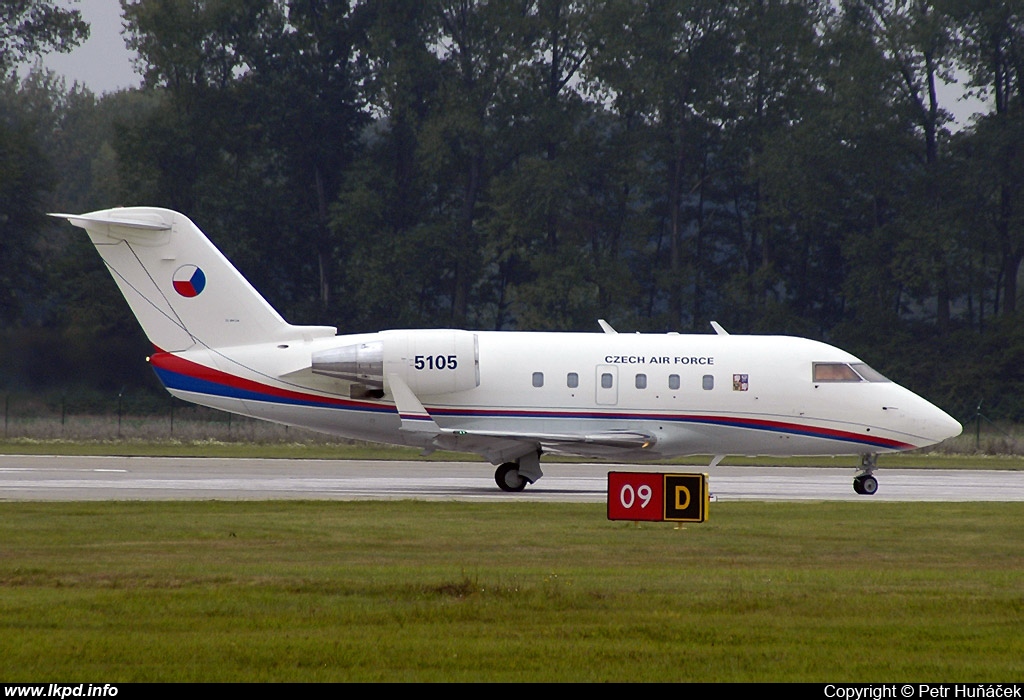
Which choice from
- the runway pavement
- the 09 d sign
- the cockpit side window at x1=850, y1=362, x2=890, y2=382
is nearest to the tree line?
the runway pavement

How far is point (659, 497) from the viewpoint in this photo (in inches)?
693

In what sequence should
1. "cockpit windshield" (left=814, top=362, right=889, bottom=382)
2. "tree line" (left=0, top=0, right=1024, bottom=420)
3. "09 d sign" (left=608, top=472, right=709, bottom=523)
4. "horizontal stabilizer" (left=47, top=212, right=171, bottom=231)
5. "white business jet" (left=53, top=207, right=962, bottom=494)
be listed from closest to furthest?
"09 d sign" (left=608, top=472, right=709, bottom=523) < "white business jet" (left=53, top=207, right=962, bottom=494) < "horizontal stabilizer" (left=47, top=212, right=171, bottom=231) < "cockpit windshield" (left=814, top=362, right=889, bottom=382) < "tree line" (left=0, top=0, right=1024, bottom=420)

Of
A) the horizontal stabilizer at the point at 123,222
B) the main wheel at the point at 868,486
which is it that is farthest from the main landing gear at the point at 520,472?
the horizontal stabilizer at the point at 123,222

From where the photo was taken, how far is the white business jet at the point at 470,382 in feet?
85.0

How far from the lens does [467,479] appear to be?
30.1 meters

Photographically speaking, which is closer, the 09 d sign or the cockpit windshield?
the 09 d sign

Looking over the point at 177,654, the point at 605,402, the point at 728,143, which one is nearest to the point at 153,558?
the point at 177,654

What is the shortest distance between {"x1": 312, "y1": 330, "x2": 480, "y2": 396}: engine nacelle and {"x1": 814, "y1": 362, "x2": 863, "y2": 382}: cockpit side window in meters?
7.31

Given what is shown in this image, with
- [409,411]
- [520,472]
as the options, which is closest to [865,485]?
[520,472]

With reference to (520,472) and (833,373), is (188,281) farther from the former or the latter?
(833,373)

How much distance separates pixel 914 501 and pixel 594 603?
46.7ft

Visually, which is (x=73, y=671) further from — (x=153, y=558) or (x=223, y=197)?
(x=223, y=197)

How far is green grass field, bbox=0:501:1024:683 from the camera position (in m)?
9.55

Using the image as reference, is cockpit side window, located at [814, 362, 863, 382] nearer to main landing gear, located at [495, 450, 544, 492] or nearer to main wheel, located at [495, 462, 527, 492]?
main landing gear, located at [495, 450, 544, 492]
